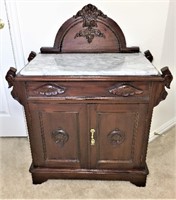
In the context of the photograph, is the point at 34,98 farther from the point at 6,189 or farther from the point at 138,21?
the point at 138,21

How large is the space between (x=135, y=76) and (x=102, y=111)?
26 cm

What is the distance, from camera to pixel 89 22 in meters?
1.38

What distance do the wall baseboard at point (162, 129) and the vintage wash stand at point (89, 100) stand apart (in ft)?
1.66

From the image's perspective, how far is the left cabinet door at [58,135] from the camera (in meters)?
1.17

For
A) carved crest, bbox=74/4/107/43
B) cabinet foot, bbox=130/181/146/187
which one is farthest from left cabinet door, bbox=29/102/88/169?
carved crest, bbox=74/4/107/43

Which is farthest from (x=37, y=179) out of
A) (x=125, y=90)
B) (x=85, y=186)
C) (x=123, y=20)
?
(x=123, y=20)

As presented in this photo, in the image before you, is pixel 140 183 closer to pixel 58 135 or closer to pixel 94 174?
pixel 94 174

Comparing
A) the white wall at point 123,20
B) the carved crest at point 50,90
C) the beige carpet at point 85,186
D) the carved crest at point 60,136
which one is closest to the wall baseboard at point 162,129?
the beige carpet at point 85,186

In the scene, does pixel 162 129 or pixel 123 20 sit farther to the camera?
pixel 162 129

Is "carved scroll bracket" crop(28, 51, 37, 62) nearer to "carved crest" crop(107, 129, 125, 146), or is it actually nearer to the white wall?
the white wall

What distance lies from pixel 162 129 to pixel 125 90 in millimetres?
937

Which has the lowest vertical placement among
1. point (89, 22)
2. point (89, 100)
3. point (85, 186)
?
point (85, 186)

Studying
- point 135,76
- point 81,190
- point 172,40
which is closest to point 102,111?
point 135,76

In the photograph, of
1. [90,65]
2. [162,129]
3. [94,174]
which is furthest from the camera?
[162,129]
